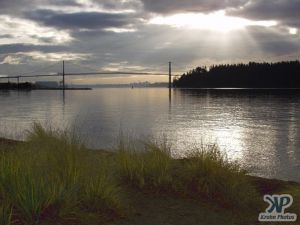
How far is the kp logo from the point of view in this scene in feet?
23.6

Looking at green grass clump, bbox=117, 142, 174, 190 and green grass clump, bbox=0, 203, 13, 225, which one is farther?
green grass clump, bbox=117, 142, 174, 190

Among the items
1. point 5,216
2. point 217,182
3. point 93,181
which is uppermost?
point 93,181

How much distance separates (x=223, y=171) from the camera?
327 inches

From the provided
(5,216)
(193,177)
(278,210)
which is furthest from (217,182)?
(5,216)

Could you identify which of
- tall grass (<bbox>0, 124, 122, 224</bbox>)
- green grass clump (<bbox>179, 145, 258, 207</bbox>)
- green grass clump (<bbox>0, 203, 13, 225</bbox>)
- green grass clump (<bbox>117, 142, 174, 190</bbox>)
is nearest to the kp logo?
green grass clump (<bbox>179, 145, 258, 207</bbox>)

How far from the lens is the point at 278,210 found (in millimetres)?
7508

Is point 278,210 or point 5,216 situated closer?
point 5,216

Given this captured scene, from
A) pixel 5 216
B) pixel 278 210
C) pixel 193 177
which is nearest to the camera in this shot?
pixel 5 216

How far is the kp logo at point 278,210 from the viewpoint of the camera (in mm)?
7207

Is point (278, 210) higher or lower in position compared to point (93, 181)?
lower

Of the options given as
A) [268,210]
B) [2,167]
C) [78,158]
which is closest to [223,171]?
[268,210]

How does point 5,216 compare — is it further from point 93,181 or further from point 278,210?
point 278,210

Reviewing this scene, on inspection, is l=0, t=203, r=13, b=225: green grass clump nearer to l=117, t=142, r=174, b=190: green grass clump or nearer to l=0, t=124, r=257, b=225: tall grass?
l=0, t=124, r=257, b=225: tall grass

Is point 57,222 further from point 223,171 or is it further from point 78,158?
point 223,171
